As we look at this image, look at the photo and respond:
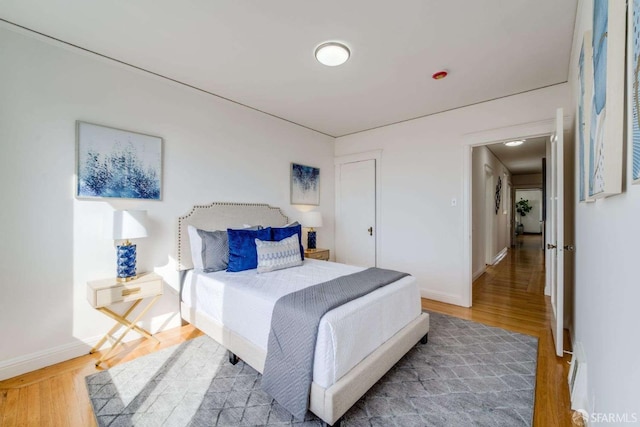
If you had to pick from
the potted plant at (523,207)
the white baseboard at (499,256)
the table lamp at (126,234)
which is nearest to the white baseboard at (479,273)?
the white baseboard at (499,256)

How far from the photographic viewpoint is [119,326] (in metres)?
2.55


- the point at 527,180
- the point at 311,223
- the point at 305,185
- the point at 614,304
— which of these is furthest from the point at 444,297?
the point at 527,180

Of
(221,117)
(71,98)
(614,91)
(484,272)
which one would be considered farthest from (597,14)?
(484,272)

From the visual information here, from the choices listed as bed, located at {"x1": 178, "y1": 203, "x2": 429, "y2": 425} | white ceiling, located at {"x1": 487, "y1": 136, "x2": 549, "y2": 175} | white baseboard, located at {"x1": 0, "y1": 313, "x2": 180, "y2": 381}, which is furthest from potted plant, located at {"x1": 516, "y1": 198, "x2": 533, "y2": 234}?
white baseboard, located at {"x1": 0, "y1": 313, "x2": 180, "y2": 381}

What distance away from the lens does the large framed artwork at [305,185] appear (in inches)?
167

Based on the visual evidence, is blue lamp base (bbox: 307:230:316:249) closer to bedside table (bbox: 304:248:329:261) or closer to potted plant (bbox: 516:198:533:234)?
bedside table (bbox: 304:248:329:261)

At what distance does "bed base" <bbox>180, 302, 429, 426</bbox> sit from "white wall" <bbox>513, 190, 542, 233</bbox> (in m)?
13.7

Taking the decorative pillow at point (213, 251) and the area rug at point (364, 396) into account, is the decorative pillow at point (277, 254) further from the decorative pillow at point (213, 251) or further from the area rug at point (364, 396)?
the area rug at point (364, 396)

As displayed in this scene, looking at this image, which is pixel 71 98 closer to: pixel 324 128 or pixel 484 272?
pixel 324 128

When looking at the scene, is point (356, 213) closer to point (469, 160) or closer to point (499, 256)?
point (469, 160)

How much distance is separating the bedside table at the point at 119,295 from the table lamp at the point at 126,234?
0.32 ft

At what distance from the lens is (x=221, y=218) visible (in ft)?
10.8

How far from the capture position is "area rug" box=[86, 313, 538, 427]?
167cm

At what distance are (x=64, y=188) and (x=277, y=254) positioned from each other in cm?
188
